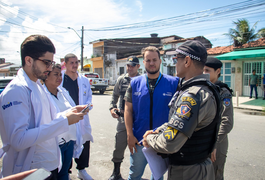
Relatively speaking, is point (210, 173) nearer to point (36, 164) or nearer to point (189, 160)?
point (189, 160)

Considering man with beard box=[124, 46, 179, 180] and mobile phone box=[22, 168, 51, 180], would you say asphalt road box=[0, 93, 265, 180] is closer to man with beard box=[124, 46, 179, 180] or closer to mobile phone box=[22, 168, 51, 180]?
man with beard box=[124, 46, 179, 180]

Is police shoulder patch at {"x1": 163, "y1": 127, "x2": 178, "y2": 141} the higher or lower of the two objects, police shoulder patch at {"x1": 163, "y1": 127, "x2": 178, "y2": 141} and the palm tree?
the lower

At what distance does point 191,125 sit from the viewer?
1.47m

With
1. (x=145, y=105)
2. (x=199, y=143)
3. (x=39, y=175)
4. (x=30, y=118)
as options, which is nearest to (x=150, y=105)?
(x=145, y=105)

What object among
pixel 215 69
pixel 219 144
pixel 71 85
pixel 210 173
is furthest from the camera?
pixel 71 85

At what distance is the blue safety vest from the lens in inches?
92.4

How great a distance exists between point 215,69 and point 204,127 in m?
1.45

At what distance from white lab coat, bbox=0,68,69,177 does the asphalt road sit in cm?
193

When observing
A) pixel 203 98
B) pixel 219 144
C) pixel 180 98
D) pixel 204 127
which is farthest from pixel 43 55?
pixel 219 144

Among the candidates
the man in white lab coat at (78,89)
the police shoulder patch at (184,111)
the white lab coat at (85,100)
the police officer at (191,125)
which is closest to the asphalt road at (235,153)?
the man in white lab coat at (78,89)

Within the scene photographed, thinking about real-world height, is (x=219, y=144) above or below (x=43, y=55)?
below

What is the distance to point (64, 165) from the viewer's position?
249cm

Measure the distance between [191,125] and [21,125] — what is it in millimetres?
1352

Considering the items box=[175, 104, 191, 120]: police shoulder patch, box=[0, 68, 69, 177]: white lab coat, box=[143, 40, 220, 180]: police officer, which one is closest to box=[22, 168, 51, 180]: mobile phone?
box=[0, 68, 69, 177]: white lab coat
